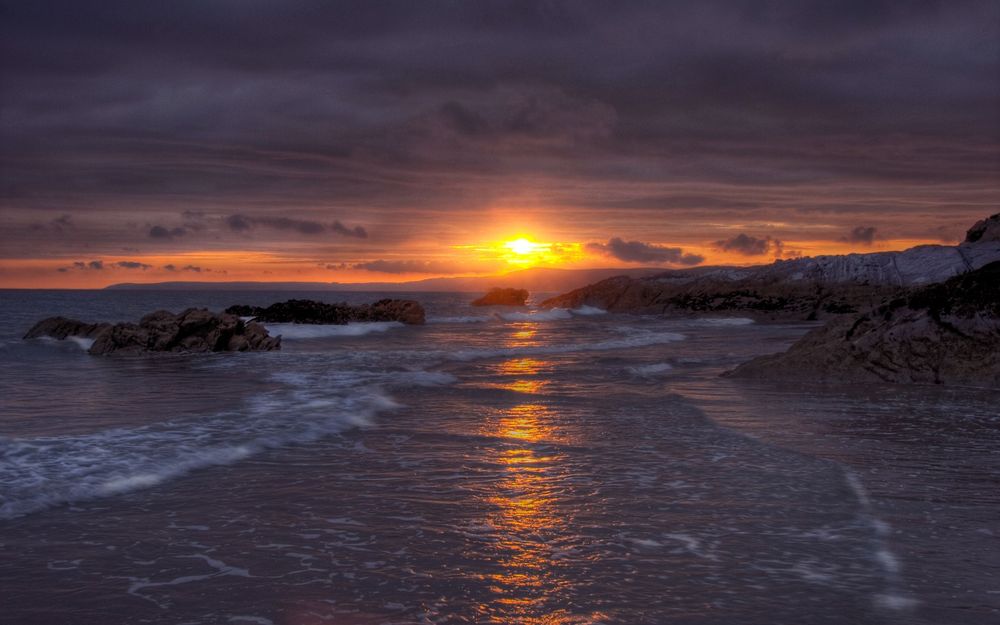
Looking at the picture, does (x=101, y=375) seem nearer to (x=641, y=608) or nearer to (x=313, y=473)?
(x=313, y=473)

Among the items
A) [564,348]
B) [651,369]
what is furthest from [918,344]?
[564,348]

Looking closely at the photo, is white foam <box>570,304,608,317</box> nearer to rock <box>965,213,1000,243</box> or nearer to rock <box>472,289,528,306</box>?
rock <box>472,289,528,306</box>

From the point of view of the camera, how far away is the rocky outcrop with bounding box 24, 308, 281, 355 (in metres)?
29.4

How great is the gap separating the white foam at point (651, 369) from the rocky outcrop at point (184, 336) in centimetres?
1605

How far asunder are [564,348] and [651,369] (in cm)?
1093

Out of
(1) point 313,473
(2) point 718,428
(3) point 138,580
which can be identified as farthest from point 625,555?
(2) point 718,428

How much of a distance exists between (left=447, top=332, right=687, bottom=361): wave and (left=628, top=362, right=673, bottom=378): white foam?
7.31 metres

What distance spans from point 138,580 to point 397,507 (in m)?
2.44

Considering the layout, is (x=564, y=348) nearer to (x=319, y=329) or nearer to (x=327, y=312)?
(x=319, y=329)

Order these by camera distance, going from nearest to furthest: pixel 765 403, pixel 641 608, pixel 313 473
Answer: pixel 641 608, pixel 313 473, pixel 765 403

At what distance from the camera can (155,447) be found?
34.1ft

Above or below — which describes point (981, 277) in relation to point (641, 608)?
above

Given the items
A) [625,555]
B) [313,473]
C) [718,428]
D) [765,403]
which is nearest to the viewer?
[625,555]

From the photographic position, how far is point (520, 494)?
7.96m
